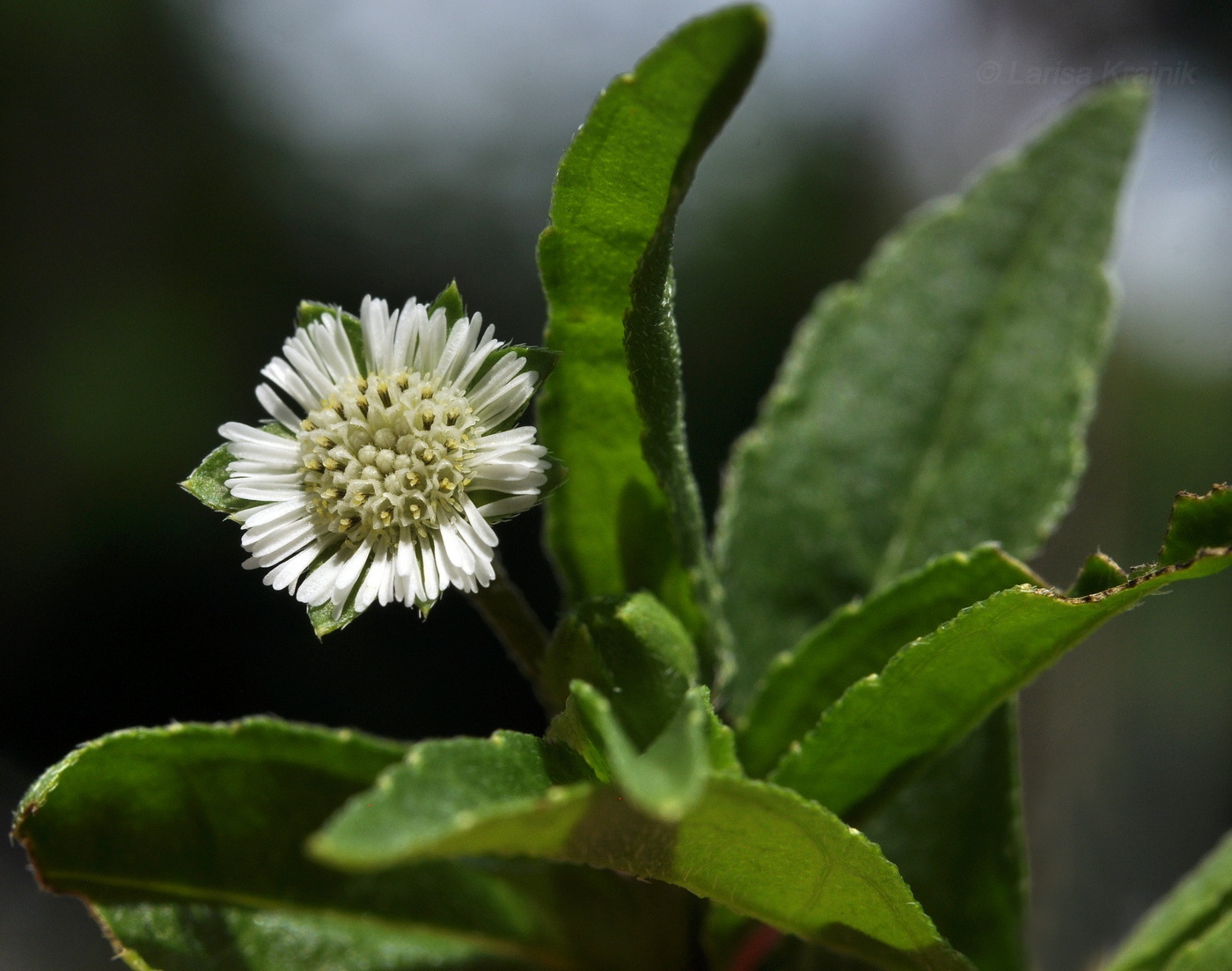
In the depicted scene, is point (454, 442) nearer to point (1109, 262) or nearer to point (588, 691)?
point (588, 691)

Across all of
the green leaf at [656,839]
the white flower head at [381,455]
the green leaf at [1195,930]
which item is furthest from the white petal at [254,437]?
the green leaf at [1195,930]

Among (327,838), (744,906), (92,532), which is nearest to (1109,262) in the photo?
(744,906)

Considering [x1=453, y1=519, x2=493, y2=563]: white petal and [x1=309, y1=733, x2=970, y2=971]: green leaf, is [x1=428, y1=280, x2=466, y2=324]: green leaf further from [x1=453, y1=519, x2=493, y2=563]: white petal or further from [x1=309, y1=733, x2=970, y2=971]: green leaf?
[x1=309, y1=733, x2=970, y2=971]: green leaf

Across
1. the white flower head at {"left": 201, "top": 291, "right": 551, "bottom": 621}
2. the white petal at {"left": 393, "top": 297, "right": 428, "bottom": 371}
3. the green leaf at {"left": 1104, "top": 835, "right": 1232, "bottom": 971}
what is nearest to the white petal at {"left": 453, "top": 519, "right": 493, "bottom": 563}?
the white flower head at {"left": 201, "top": 291, "right": 551, "bottom": 621}

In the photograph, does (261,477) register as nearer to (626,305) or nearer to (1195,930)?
(626,305)

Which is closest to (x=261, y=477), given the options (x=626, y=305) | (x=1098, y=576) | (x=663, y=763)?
(x=626, y=305)
